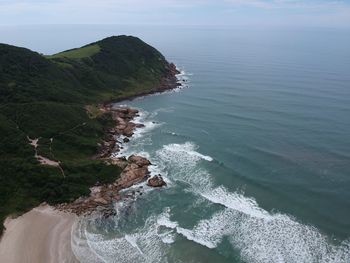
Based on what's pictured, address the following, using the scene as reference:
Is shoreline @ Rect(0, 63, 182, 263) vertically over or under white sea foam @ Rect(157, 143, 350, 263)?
under

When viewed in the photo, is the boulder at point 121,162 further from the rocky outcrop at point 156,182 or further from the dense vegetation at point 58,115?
the rocky outcrop at point 156,182

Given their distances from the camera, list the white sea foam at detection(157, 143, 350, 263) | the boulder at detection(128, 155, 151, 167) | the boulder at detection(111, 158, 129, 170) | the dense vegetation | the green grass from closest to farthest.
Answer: the white sea foam at detection(157, 143, 350, 263) → the dense vegetation → the boulder at detection(111, 158, 129, 170) → the boulder at detection(128, 155, 151, 167) → the green grass

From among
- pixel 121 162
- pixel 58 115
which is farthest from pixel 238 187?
pixel 58 115

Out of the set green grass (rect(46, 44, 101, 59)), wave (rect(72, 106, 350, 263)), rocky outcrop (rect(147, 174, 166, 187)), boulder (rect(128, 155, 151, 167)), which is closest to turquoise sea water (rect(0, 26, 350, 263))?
wave (rect(72, 106, 350, 263))

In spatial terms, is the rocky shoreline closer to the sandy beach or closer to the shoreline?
the shoreline

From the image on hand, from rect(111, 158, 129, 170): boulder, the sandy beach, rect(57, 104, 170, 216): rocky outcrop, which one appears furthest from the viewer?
rect(111, 158, 129, 170): boulder

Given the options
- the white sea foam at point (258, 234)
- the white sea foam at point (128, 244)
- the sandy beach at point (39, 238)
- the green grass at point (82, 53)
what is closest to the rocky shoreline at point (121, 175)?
the sandy beach at point (39, 238)

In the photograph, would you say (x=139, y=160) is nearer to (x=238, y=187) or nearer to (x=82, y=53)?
→ (x=238, y=187)
